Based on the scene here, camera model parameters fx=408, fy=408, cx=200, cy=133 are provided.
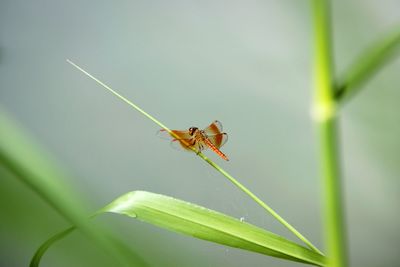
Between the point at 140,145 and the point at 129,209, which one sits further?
the point at 140,145

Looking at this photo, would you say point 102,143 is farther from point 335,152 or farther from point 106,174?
A: point 335,152

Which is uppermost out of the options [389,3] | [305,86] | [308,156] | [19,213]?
[389,3]

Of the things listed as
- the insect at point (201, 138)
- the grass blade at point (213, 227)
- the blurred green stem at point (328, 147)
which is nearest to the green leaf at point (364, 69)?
the blurred green stem at point (328, 147)

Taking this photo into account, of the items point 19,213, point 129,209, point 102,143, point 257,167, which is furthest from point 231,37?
point 19,213

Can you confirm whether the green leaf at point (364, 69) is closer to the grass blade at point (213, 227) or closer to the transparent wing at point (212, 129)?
the grass blade at point (213, 227)

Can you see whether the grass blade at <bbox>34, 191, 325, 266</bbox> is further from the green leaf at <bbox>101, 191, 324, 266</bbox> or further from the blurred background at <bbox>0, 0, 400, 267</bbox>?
the blurred background at <bbox>0, 0, 400, 267</bbox>

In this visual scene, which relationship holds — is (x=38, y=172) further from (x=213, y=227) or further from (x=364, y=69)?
(x=213, y=227)

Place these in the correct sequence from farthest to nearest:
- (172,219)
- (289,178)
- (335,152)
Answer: (289,178)
(172,219)
(335,152)

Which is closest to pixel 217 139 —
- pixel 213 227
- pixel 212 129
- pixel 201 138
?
pixel 212 129
